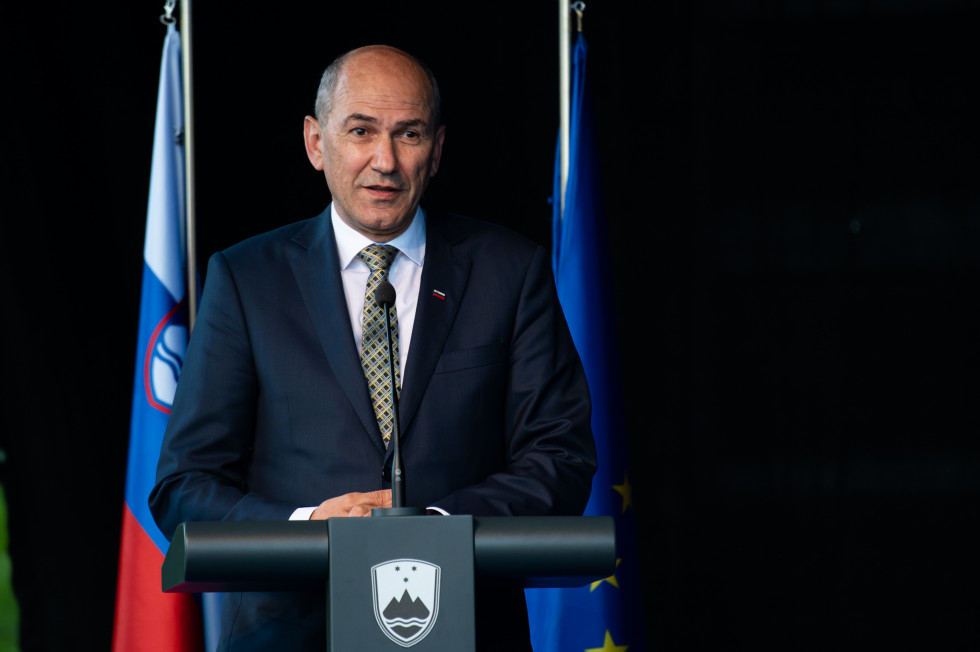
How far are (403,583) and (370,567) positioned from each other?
0.04 m

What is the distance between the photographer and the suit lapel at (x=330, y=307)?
186 centimetres

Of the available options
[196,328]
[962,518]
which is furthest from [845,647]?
[196,328]

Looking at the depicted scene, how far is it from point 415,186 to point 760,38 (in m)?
2.40

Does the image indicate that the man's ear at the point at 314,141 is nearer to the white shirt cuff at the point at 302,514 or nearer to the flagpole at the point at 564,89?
the white shirt cuff at the point at 302,514

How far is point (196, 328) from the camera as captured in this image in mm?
1975

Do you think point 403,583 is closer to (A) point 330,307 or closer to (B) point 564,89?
(A) point 330,307

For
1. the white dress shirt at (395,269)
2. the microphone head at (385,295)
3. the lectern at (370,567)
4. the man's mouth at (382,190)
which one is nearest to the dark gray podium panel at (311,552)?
the lectern at (370,567)

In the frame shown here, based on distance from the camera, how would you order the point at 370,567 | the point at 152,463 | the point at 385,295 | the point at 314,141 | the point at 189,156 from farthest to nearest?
the point at 189,156, the point at 152,463, the point at 314,141, the point at 385,295, the point at 370,567

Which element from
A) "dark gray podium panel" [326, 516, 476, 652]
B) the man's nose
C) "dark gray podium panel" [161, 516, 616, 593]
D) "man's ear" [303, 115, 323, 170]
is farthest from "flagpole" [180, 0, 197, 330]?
"dark gray podium panel" [326, 516, 476, 652]

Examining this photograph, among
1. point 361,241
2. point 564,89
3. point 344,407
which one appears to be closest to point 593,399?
point 564,89

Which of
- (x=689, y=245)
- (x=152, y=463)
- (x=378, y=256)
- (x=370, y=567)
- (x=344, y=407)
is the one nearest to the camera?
(x=370, y=567)

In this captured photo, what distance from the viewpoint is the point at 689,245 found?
3992 mm

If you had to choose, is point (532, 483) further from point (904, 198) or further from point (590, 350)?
point (904, 198)

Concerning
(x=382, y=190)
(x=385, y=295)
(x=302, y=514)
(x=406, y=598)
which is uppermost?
(x=382, y=190)
